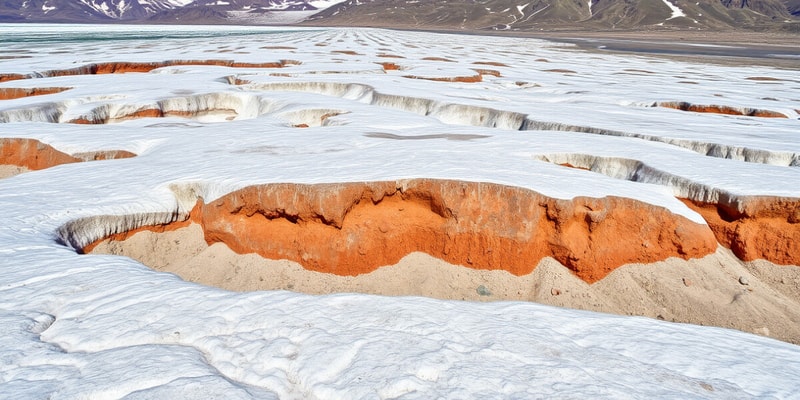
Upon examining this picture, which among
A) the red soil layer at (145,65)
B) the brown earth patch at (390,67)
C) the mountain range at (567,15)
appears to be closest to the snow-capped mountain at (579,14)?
the mountain range at (567,15)

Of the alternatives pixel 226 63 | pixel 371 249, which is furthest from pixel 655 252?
pixel 226 63

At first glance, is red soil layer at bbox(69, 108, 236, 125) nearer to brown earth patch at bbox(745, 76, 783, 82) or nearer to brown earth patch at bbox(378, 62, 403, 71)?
brown earth patch at bbox(378, 62, 403, 71)

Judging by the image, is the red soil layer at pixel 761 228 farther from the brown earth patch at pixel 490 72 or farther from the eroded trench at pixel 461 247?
the brown earth patch at pixel 490 72

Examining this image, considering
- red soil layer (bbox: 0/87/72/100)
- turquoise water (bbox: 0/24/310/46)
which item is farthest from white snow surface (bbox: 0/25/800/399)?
turquoise water (bbox: 0/24/310/46)

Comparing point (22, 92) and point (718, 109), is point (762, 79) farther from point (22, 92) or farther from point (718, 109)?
point (22, 92)

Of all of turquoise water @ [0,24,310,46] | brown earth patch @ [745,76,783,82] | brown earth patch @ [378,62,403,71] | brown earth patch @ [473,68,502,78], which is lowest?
brown earth patch @ [745,76,783,82]

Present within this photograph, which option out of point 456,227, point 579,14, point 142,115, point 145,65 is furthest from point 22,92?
point 579,14
